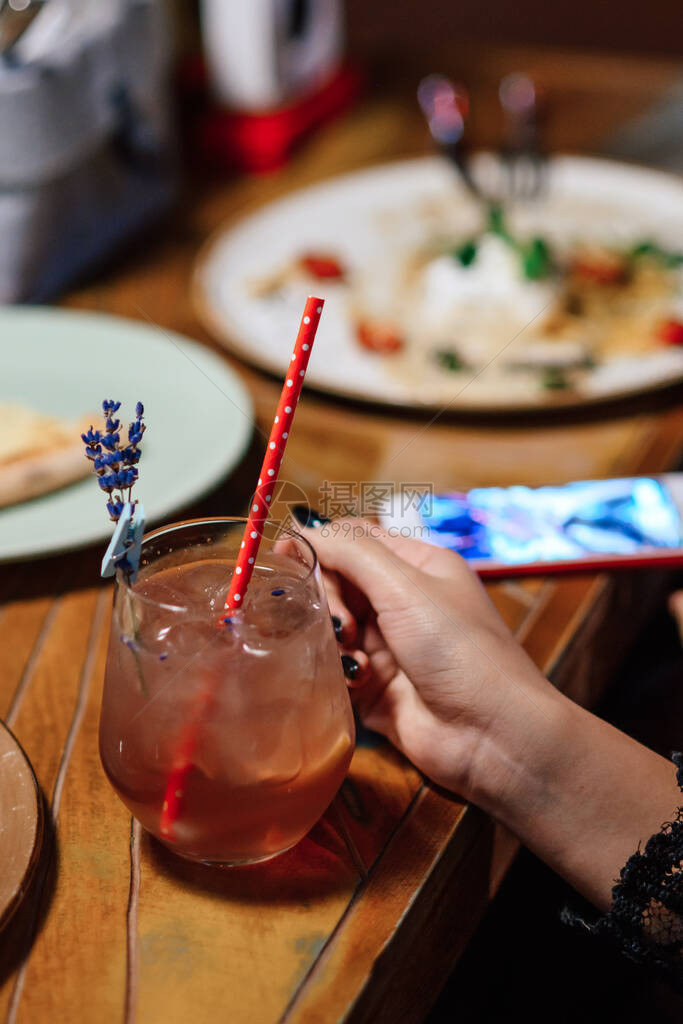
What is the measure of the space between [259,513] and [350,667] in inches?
6.8

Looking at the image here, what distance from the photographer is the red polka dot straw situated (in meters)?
0.56

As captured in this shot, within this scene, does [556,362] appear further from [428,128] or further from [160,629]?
[428,128]

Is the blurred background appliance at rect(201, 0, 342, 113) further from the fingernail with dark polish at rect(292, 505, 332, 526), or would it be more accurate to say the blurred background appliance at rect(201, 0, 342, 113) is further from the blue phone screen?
the fingernail with dark polish at rect(292, 505, 332, 526)

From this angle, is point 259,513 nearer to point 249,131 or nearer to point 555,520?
point 555,520

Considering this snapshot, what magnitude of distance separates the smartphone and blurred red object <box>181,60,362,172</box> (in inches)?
41.7

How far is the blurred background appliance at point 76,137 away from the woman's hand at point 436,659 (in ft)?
2.80

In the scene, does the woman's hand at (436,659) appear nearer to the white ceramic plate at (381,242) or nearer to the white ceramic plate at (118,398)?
the white ceramic plate at (118,398)

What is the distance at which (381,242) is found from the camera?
1554mm

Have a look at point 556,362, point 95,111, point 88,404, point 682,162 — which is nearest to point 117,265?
point 95,111

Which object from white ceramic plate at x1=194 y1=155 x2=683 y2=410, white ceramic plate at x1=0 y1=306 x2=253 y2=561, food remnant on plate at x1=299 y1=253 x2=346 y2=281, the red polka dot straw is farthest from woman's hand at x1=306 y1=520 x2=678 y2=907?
food remnant on plate at x1=299 y1=253 x2=346 y2=281

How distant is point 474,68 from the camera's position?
7.07ft

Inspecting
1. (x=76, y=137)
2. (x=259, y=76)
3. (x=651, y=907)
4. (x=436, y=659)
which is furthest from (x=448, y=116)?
(x=651, y=907)

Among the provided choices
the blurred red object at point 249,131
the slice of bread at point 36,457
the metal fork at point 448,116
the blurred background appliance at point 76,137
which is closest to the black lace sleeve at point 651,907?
the slice of bread at point 36,457

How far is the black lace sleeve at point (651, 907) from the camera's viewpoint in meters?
0.66
